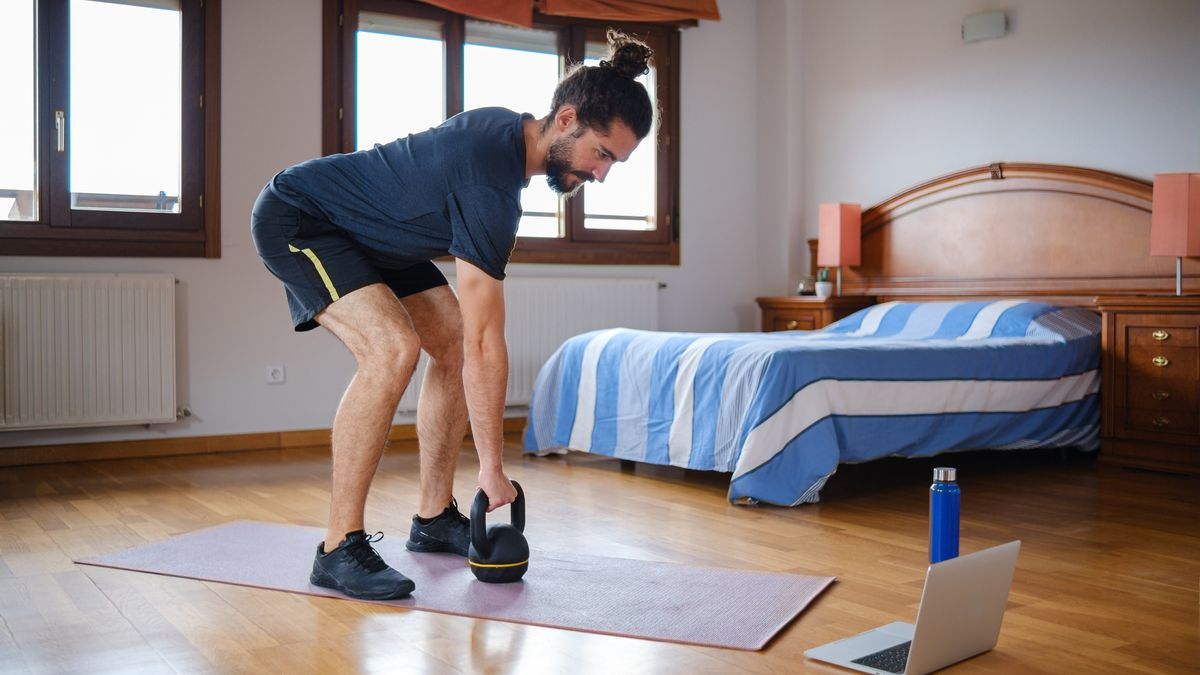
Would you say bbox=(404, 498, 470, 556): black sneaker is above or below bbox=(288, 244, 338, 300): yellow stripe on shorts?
below

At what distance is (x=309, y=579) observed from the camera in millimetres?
2330

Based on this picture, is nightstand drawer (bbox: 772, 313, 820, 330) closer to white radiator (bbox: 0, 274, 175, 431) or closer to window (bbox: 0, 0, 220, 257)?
window (bbox: 0, 0, 220, 257)

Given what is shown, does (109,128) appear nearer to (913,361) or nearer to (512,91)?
(512,91)

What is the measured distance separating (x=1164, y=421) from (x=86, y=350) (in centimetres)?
393

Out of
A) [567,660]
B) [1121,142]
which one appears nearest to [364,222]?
[567,660]

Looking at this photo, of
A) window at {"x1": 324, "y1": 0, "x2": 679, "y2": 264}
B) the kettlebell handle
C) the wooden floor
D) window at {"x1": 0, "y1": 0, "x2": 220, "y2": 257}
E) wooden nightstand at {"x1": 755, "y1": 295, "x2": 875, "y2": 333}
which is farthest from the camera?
wooden nightstand at {"x1": 755, "y1": 295, "x2": 875, "y2": 333}

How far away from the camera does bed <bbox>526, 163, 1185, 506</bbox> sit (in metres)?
3.31

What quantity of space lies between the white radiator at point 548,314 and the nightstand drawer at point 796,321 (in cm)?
74

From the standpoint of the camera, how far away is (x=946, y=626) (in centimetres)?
175

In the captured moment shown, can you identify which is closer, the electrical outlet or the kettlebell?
the kettlebell

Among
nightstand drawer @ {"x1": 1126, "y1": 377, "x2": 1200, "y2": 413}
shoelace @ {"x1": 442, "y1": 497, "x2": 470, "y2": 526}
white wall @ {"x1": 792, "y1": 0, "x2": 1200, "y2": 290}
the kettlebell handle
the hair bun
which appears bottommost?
shoelace @ {"x1": 442, "y1": 497, "x2": 470, "y2": 526}

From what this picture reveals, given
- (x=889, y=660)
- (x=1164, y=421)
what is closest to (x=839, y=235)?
(x=1164, y=421)

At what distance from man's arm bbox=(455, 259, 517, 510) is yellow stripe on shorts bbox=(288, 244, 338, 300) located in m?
0.30

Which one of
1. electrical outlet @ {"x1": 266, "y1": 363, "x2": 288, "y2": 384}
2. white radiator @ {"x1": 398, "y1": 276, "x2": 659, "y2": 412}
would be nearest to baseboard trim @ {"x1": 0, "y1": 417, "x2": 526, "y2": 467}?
electrical outlet @ {"x1": 266, "y1": 363, "x2": 288, "y2": 384}
